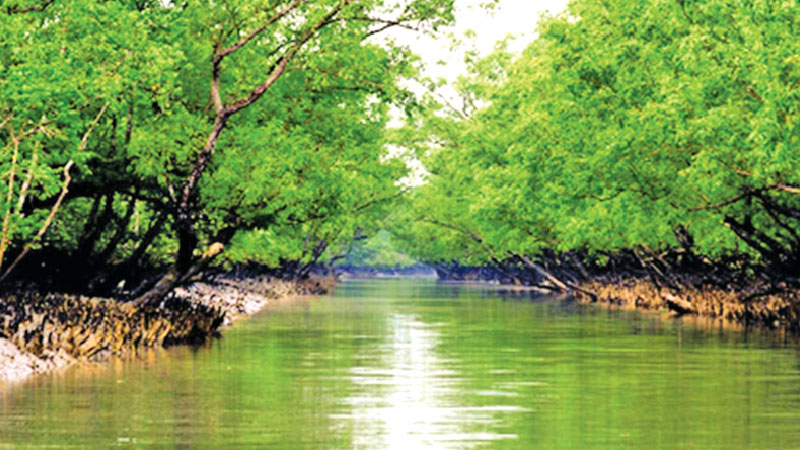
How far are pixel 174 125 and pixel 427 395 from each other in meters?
15.5

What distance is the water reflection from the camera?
Answer: 16234 millimetres

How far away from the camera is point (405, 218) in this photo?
147 metres

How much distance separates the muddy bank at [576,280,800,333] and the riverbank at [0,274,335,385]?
18619 millimetres

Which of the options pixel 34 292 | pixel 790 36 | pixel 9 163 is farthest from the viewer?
pixel 790 36

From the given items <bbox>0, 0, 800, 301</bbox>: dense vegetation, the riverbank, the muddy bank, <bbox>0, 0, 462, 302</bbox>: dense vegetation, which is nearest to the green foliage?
<bbox>0, 0, 800, 301</bbox>: dense vegetation

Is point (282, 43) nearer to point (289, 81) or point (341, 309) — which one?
point (289, 81)

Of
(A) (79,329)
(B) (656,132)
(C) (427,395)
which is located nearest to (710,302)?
(B) (656,132)

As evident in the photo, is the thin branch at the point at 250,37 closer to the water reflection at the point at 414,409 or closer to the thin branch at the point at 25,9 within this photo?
the thin branch at the point at 25,9

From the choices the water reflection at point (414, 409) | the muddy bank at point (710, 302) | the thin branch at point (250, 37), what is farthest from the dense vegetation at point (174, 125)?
the muddy bank at point (710, 302)

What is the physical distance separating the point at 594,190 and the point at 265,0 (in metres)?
21.8

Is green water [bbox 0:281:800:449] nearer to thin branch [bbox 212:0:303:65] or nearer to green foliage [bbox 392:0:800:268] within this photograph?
green foliage [bbox 392:0:800:268]

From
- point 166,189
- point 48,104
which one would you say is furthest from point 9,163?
point 166,189

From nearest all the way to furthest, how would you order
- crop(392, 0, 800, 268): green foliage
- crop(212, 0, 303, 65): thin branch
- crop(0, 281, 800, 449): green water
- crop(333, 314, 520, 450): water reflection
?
crop(333, 314, 520, 450): water reflection
crop(0, 281, 800, 449): green water
crop(212, 0, 303, 65): thin branch
crop(392, 0, 800, 268): green foliage

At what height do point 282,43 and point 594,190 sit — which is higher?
point 282,43
